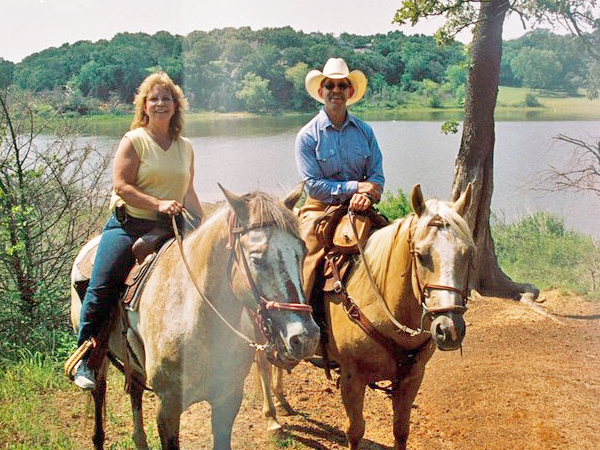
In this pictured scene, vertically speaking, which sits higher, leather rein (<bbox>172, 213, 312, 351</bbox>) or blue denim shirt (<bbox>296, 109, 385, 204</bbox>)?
blue denim shirt (<bbox>296, 109, 385, 204</bbox>)

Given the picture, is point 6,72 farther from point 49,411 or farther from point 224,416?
point 224,416

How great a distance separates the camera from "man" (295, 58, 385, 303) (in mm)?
4340

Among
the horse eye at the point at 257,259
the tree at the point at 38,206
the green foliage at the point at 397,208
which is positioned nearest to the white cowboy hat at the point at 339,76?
the horse eye at the point at 257,259

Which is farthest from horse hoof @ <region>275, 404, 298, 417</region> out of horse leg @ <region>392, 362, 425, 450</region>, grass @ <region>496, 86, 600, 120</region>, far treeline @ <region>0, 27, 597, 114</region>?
grass @ <region>496, 86, 600, 120</region>

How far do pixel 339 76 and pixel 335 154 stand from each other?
1.94 ft

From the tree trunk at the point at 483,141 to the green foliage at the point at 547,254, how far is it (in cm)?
111

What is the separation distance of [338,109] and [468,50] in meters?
5.07

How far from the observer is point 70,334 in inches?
249

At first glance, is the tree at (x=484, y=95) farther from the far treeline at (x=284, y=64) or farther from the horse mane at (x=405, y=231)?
the horse mane at (x=405, y=231)

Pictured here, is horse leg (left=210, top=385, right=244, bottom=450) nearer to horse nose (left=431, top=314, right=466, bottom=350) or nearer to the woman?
the woman

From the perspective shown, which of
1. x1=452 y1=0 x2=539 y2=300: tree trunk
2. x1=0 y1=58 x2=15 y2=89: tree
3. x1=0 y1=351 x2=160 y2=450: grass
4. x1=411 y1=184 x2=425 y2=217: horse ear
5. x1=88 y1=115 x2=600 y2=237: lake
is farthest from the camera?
x1=88 y1=115 x2=600 y2=237: lake

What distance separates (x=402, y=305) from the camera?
11.7ft

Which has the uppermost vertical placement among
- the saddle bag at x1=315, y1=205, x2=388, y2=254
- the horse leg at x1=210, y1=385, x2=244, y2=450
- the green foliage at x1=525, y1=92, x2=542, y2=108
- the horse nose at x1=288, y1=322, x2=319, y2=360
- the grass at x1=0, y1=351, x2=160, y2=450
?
the green foliage at x1=525, y1=92, x2=542, y2=108

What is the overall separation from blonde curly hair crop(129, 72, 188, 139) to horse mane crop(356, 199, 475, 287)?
1466 mm
